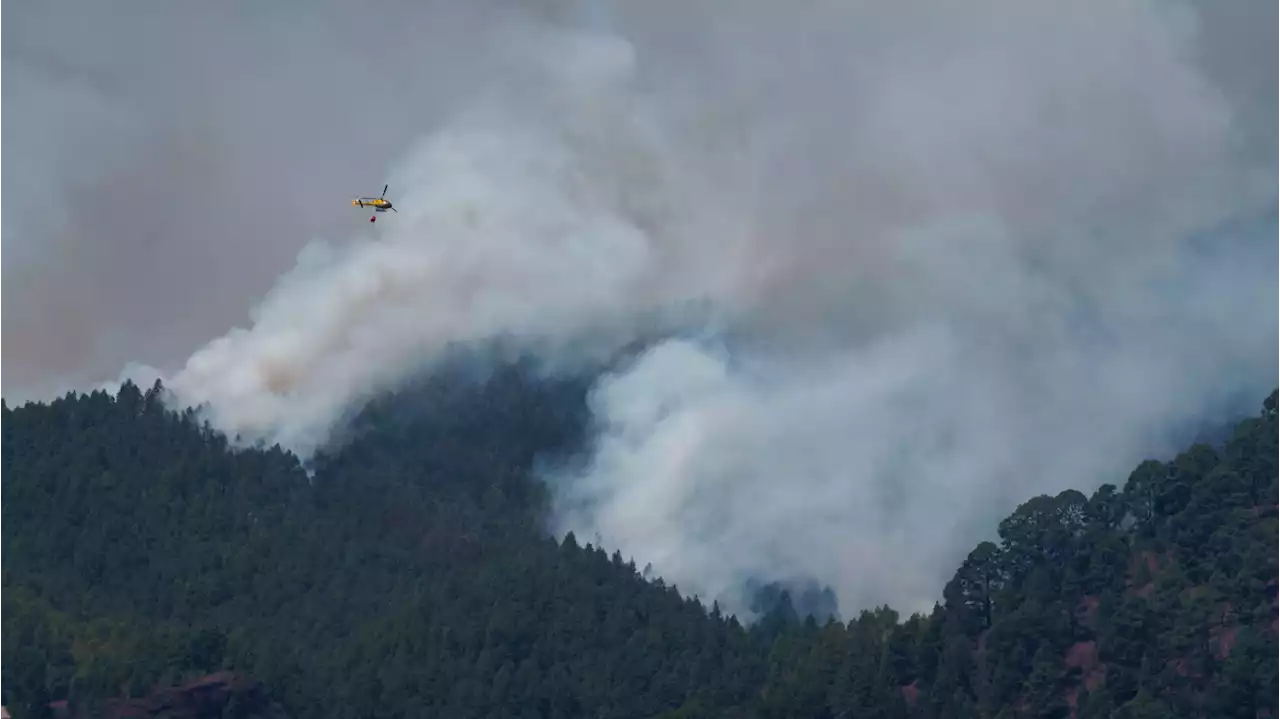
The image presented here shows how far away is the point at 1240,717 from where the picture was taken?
19750cm

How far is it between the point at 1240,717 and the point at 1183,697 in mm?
4400

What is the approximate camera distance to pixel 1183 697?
655 ft

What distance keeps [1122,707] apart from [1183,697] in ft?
14.9

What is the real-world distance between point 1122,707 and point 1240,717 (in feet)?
27.4

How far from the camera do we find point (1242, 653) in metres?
199

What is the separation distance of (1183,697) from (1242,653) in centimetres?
531

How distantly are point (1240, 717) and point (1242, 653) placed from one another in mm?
4733

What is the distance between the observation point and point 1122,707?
654ft
